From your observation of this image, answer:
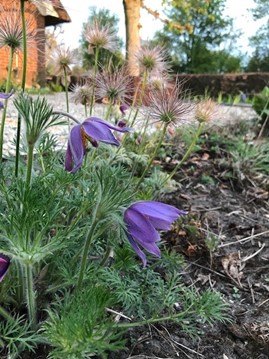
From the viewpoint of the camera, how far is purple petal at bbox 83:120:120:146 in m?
0.99

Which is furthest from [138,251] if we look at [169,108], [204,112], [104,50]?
[104,50]

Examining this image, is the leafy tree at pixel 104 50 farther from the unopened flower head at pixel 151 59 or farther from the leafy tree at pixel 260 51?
the leafy tree at pixel 260 51

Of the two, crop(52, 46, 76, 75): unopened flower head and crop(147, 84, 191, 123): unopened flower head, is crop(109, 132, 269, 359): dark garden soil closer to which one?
crop(147, 84, 191, 123): unopened flower head

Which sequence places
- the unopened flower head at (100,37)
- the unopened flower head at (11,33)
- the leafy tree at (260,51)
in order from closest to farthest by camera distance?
the unopened flower head at (11,33) → the unopened flower head at (100,37) → the leafy tree at (260,51)

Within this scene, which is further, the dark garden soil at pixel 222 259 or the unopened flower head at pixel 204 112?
the unopened flower head at pixel 204 112

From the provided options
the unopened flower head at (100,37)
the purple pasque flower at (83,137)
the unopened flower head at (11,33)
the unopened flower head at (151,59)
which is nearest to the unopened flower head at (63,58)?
the unopened flower head at (100,37)

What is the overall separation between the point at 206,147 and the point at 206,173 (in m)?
0.58

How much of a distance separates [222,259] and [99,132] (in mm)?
1140

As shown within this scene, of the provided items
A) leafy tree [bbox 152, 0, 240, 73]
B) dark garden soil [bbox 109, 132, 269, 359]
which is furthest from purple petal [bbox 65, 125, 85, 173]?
leafy tree [bbox 152, 0, 240, 73]

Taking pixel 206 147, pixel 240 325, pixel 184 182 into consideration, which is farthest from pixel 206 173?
pixel 240 325

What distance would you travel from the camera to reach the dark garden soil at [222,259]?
1.34 meters

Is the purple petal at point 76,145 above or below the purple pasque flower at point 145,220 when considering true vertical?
above

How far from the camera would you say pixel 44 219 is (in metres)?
1.03

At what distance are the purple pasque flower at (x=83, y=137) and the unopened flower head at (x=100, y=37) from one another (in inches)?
33.9
